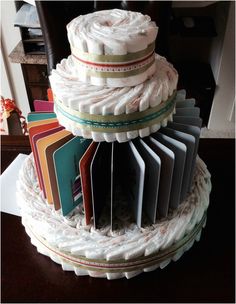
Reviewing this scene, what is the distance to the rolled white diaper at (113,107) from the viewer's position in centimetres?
58

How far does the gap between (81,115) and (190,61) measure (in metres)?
1.67

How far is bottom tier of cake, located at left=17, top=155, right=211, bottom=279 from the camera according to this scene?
66cm

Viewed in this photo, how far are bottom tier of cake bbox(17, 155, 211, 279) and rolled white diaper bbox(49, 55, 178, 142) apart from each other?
0.18 metres

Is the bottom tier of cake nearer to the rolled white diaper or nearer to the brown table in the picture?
the brown table

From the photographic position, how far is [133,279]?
0.69 metres

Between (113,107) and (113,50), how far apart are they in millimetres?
83

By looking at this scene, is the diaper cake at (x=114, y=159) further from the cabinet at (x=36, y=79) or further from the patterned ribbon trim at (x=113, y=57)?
the cabinet at (x=36, y=79)

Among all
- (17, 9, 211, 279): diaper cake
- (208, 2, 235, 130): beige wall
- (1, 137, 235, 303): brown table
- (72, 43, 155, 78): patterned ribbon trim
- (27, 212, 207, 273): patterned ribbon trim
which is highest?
(72, 43, 155, 78): patterned ribbon trim

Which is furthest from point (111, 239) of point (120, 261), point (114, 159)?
point (114, 159)

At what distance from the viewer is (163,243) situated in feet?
2.19

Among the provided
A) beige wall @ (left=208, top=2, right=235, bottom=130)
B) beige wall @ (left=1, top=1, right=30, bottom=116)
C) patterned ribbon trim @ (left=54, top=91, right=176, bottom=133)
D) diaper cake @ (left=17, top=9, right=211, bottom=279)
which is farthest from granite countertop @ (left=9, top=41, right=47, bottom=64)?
patterned ribbon trim @ (left=54, top=91, right=176, bottom=133)

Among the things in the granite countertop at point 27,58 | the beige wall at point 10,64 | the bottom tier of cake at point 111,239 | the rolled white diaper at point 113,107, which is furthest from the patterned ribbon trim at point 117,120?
the beige wall at point 10,64

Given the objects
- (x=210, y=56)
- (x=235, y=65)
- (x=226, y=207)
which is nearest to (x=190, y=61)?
(x=210, y=56)

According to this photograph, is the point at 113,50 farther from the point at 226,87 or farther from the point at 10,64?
the point at 10,64
